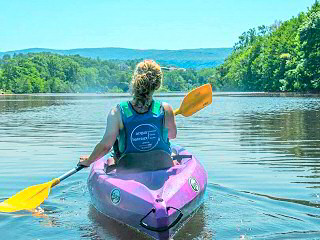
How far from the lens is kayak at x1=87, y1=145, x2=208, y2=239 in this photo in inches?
210

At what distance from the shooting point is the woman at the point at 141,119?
19.7 ft

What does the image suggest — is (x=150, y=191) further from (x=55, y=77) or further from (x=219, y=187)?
(x=55, y=77)

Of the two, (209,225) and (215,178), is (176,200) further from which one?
(215,178)

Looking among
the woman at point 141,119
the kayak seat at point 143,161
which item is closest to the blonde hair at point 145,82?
the woman at point 141,119

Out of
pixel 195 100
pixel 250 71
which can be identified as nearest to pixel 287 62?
pixel 250 71

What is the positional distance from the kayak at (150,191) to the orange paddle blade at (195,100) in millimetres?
1344

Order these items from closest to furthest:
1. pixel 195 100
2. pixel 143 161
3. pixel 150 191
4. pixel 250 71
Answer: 1. pixel 150 191
2. pixel 143 161
3. pixel 195 100
4. pixel 250 71

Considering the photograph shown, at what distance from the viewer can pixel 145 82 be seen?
596 cm

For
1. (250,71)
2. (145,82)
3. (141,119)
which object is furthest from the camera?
(250,71)

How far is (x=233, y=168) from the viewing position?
9.78 m

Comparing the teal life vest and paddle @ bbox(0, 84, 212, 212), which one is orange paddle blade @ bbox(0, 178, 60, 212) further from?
the teal life vest

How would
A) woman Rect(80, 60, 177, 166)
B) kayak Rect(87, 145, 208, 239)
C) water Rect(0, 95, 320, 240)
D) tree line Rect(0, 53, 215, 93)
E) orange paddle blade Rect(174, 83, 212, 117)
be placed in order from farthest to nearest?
tree line Rect(0, 53, 215, 93)
orange paddle blade Rect(174, 83, 212, 117)
woman Rect(80, 60, 177, 166)
water Rect(0, 95, 320, 240)
kayak Rect(87, 145, 208, 239)

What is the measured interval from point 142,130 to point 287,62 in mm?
68721

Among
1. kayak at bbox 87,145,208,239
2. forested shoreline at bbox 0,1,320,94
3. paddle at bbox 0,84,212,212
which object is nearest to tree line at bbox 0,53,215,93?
forested shoreline at bbox 0,1,320,94
